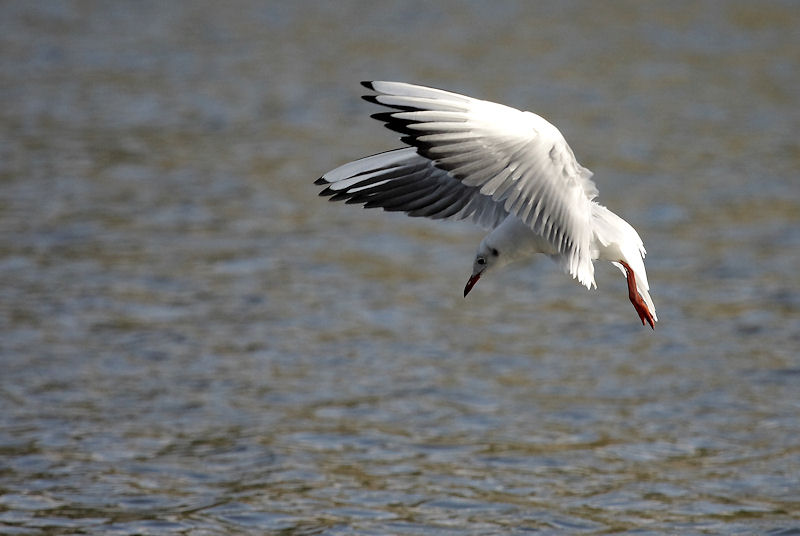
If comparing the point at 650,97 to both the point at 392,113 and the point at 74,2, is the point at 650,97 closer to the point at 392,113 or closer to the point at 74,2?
the point at 74,2

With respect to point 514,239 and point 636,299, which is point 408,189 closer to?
point 514,239

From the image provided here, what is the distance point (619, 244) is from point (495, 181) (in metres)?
0.76

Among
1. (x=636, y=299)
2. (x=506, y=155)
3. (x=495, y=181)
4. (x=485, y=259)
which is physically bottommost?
(x=636, y=299)

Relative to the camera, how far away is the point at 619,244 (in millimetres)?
6328

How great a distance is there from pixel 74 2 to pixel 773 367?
1498cm

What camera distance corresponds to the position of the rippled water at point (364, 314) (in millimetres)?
8055

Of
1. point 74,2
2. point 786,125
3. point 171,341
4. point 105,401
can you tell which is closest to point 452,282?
point 171,341

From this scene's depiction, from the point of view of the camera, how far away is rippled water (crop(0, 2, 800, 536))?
26.4ft

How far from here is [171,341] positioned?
1029cm

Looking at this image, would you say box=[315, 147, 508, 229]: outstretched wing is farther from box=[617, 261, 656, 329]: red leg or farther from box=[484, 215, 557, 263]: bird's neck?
box=[617, 261, 656, 329]: red leg

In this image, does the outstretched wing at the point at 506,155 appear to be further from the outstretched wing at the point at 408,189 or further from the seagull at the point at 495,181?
the outstretched wing at the point at 408,189

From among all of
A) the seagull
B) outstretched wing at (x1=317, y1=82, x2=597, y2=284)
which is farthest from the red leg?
outstretched wing at (x1=317, y1=82, x2=597, y2=284)

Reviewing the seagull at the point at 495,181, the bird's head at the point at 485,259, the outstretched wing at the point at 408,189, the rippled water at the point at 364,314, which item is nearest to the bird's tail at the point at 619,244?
the seagull at the point at 495,181

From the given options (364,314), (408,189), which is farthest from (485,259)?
(364,314)
